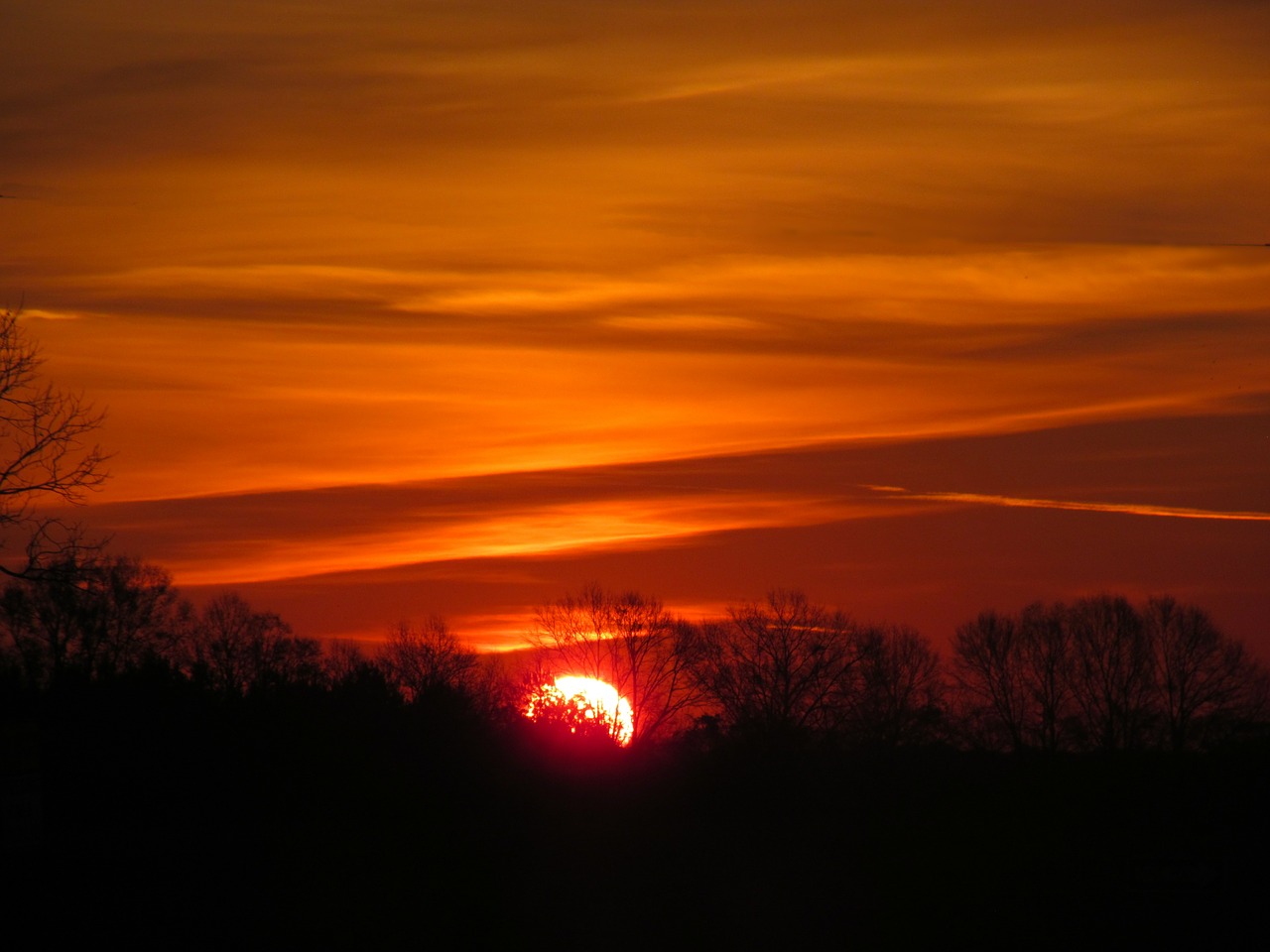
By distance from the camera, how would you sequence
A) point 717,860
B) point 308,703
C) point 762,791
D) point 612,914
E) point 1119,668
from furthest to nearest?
point 1119,668
point 762,791
point 308,703
point 717,860
point 612,914

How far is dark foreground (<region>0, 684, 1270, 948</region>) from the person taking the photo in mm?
22781

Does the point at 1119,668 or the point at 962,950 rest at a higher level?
the point at 1119,668

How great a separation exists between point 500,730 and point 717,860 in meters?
11.5

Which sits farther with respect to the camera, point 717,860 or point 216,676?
point 216,676

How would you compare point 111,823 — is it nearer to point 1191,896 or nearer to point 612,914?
point 612,914

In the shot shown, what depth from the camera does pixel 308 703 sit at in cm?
3441

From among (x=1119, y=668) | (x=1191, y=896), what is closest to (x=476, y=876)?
(x=1191, y=896)

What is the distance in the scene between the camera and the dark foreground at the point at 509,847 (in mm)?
22781

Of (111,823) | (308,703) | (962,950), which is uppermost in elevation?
(308,703)

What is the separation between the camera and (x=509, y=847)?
2866cm

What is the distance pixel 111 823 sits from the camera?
26016mm

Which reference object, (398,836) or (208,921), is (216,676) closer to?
(398,836)

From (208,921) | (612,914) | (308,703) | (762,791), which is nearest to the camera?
(208,921)

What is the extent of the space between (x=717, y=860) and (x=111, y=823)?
11.8 m
